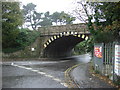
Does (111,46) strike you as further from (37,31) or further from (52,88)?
(37,31)

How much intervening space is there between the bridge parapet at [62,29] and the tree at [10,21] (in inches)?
162

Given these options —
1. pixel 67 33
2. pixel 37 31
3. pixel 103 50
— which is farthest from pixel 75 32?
pixel 103 50

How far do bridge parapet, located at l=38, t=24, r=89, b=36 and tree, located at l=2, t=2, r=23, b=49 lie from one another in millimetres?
4112

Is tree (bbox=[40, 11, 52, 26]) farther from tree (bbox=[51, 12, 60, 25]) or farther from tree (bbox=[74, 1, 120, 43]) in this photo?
tree (bbox=[74, 1, 120, 43])

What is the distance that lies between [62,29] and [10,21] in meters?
7.86

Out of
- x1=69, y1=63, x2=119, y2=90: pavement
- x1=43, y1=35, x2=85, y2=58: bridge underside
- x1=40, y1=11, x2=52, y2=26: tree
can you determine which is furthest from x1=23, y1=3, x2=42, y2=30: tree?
x1=69, y1=63, x2=119, y2=90: pavement

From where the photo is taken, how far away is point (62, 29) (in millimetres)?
20547

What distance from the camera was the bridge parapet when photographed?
1905cm

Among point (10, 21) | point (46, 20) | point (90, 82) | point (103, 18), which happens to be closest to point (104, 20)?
point (103, 18)

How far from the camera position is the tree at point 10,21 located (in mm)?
19359

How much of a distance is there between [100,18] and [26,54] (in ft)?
49.2

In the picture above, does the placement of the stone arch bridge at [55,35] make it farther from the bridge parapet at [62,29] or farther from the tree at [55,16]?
the tree at [55,16]

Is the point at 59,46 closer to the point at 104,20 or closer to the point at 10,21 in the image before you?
the point at 10,21

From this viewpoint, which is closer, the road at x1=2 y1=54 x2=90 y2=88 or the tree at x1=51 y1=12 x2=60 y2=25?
the road at x1=2 y1=54 x2=90 y2=88
